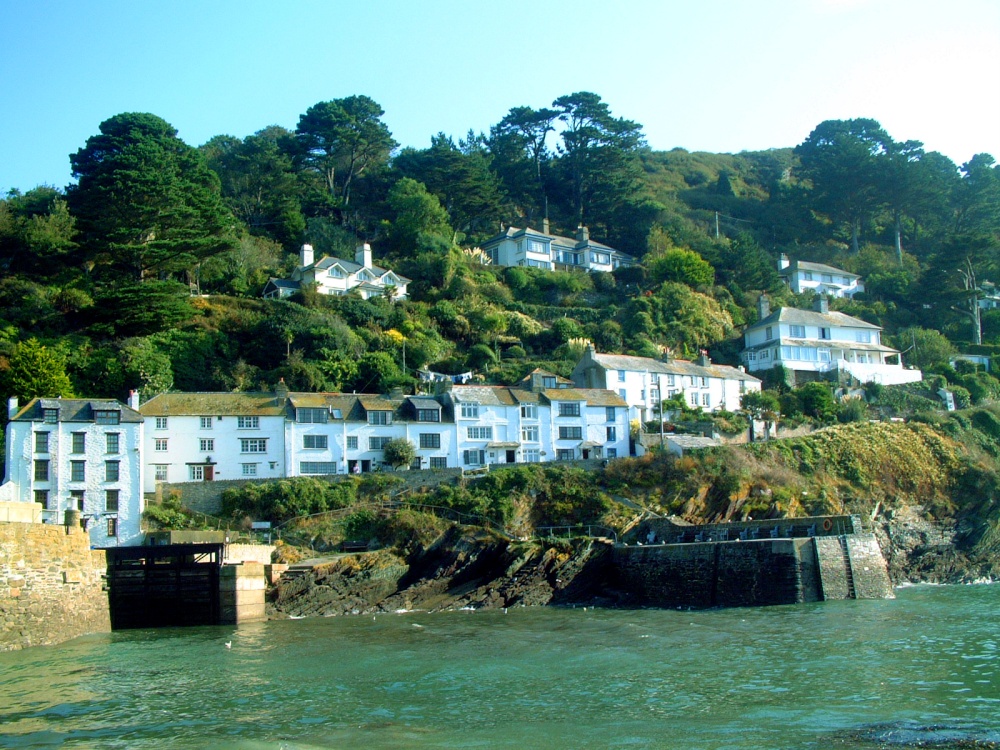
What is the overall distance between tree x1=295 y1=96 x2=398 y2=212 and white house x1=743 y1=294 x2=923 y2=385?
37.8 metres

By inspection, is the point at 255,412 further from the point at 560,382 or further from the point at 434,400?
the point at 560,382

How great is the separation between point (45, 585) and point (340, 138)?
60.5 metres

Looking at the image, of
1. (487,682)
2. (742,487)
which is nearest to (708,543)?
(742,487)

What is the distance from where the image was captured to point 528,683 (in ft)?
74.9

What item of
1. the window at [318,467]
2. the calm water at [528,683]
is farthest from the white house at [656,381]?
the calm water at [528,683]

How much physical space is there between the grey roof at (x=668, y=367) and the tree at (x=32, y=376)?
1186 inches

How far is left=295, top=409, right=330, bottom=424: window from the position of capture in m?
47.5

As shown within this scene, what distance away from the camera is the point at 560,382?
56.6 meters

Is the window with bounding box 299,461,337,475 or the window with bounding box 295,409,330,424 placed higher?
the window with bounding box 295,409,330,424

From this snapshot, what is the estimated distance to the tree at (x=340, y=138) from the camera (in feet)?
271

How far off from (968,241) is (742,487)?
41234mm

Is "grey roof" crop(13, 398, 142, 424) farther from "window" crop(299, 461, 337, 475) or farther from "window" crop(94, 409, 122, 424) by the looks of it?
"window" crop(299, 461, 337, 475)

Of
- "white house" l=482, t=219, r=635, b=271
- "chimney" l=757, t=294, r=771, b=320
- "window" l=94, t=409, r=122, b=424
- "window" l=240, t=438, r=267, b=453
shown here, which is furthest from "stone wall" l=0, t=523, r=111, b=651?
"chimney" l=757, t=294, r=771, b=320

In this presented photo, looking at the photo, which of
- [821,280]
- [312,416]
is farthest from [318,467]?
[821,280]
